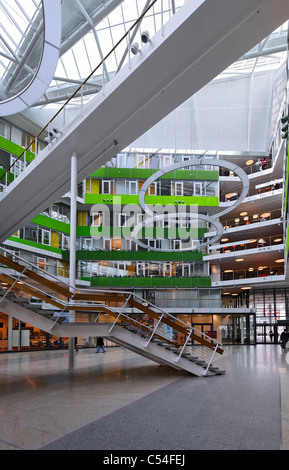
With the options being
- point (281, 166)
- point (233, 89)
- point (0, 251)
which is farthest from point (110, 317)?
point (233, 89)

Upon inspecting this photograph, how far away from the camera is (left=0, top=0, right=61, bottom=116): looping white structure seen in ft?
55.1

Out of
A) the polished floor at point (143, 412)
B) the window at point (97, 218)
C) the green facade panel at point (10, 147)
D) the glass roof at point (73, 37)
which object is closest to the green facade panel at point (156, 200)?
the window at point (97, 218)

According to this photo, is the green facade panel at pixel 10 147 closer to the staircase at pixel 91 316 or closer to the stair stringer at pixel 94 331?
the staircase at pixel 91 316

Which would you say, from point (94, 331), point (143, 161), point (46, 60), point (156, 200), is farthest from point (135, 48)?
point (143, 161)

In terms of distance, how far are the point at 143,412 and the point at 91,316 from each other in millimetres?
5249

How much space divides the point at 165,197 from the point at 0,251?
33.3 meters

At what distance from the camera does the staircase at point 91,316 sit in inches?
465

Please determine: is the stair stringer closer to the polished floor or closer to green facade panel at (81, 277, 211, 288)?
the polished floor

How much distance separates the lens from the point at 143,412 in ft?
27.7

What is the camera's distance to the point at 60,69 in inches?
1328

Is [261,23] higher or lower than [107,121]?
higher

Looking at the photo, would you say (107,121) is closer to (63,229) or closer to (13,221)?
(13,221)
